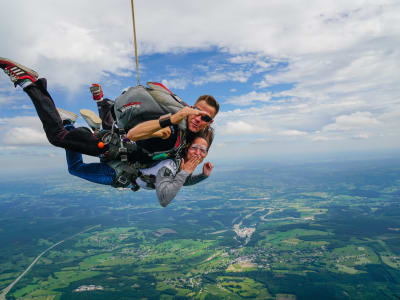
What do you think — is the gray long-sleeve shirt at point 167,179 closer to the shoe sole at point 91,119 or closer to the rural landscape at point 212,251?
the shoe sole at point 91,119

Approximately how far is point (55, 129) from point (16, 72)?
87 centimetres

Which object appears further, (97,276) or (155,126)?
(97,276)

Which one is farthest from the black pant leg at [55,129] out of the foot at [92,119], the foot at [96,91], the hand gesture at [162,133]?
the hand gesture at [162,133]

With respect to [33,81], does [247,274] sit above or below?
below

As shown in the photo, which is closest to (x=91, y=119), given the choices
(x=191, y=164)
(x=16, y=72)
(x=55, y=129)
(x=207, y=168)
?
(x=55, y=129)

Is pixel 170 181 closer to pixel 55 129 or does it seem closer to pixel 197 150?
pixel 197 150

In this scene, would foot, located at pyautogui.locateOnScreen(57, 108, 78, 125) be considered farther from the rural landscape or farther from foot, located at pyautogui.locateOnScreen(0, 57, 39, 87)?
the rural landscape

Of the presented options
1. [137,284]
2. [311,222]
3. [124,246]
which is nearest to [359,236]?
[311,222]

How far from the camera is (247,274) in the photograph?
2485 inches

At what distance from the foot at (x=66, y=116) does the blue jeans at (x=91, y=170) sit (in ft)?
2.00

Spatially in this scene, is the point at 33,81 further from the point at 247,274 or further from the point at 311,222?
the point at 311,222

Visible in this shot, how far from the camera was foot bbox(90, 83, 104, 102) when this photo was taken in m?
3.99

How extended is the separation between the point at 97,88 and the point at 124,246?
95957mm

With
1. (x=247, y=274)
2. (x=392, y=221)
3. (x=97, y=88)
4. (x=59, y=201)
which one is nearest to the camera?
→ (x=97, y=88)
